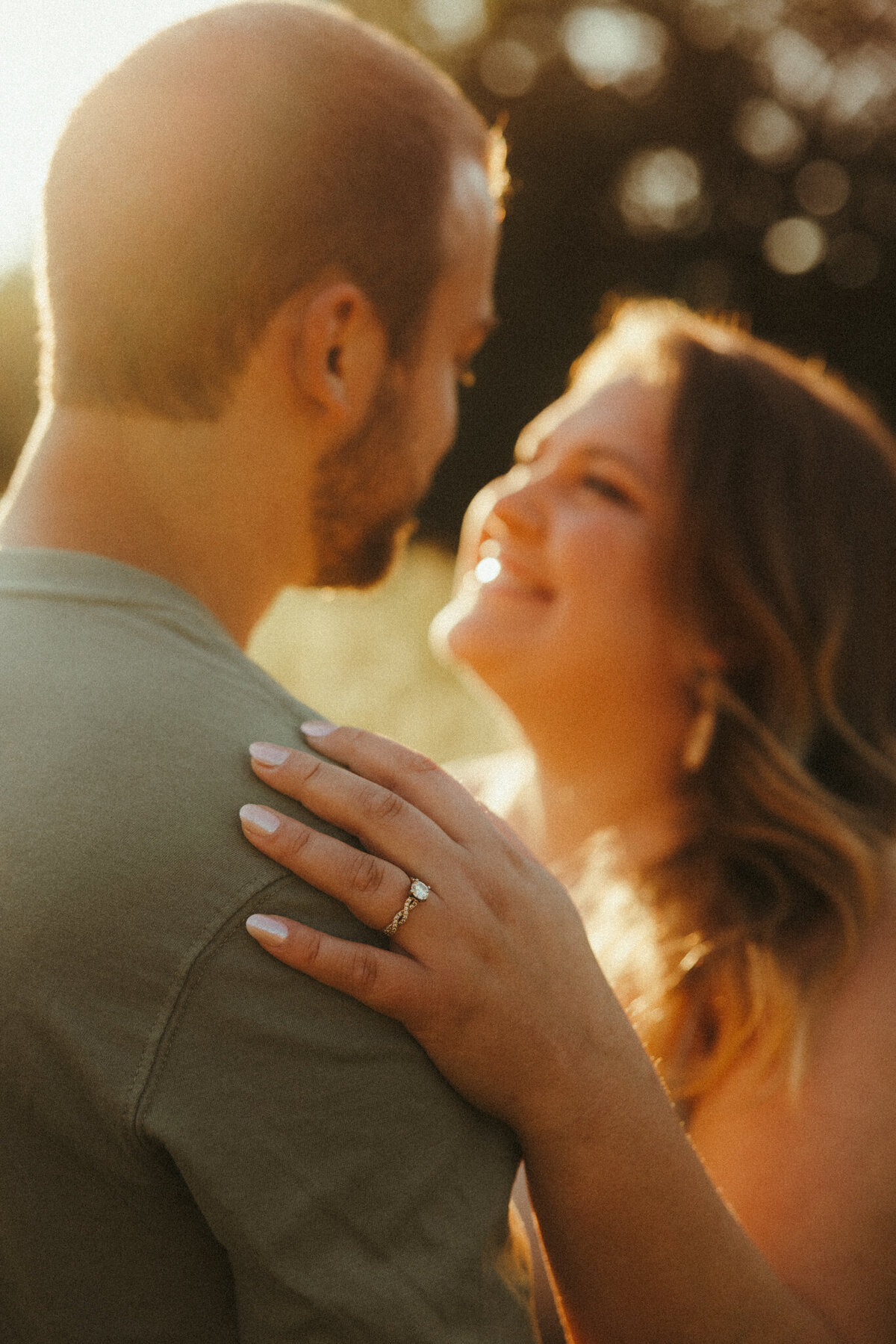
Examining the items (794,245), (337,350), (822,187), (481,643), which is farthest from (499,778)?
(822,187)

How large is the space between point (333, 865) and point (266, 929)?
0.35 ft

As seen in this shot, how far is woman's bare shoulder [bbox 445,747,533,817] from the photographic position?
3.43m

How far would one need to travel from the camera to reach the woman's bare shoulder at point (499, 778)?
3.43 metres

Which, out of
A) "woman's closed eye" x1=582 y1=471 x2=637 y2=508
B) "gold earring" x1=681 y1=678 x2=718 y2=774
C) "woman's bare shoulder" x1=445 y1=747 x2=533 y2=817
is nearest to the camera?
"gold earring" x1=681 y1=678 x2=718 y2=774

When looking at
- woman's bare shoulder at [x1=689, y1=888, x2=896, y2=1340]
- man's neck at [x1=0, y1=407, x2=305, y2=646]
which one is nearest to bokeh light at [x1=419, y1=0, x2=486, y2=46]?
man's neck at [x1=0, y1=407, x2=305, y2=646]

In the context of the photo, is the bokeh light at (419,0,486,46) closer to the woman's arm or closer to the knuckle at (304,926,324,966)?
the woman's arm

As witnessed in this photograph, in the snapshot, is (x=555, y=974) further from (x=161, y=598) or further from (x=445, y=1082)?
(x=161, y=598)

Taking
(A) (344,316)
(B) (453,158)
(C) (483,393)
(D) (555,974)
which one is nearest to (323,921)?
(D) (555,974)

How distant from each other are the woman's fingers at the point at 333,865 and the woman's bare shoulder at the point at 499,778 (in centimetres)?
200

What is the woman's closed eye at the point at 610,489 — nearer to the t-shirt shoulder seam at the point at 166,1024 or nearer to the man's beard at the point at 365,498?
the man's beard at the point at 365,498

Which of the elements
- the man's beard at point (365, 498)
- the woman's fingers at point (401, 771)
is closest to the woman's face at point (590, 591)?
the man's beard at point (365, 498)

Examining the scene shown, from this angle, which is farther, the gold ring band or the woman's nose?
the woman's nose

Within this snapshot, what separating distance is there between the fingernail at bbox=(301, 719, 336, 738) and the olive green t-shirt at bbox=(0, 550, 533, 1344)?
79 mm

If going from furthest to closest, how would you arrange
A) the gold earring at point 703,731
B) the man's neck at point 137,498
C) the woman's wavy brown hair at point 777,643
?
the gold earring at point 703,731
the woman's wavy brown hair at point 777,643
the man's neck at point 137,498
